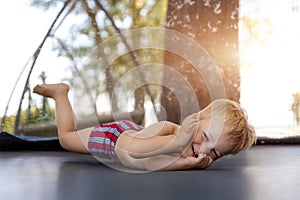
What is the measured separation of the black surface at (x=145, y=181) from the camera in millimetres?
807

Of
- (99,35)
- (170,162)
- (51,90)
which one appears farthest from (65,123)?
(99,35)

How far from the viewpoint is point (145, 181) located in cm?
96

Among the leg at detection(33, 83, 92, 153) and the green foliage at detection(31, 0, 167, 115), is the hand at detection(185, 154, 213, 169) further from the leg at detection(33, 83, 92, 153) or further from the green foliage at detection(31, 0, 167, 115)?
the green foliage at detection(31, 0, 167, 115)

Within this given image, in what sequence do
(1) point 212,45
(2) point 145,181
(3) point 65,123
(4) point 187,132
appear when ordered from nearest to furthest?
(2) point 145,181
(4) point 187,132
(3) point 65,123
(1) point 212,45

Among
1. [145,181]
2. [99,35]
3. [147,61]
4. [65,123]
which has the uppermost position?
[99,35]

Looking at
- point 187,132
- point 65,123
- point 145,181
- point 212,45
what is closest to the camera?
point 145,181

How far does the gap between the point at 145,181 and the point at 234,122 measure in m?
0.28

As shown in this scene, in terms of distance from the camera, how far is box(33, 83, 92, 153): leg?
144 centimetres

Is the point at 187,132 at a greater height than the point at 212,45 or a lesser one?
lesser

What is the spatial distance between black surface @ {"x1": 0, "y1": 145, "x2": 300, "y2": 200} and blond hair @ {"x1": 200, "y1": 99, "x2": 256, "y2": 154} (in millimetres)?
69

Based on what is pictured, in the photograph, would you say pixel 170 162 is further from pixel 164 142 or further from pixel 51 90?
pixel 51 90

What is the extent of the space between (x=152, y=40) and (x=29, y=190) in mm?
1597

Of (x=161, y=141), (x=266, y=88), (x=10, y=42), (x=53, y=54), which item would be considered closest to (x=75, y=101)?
(x=53, y=54)

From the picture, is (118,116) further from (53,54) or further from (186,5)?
(186,5)
